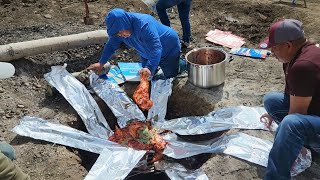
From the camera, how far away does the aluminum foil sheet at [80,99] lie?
4730 mm

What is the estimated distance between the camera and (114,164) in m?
3.92

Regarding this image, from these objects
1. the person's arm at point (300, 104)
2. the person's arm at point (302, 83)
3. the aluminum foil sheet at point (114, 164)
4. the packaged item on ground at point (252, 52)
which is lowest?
the aluminum foil sheet at point (114, 164)

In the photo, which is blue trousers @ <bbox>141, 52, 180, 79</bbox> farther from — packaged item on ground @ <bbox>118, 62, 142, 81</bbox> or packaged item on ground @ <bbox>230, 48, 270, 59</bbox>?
packaged item on ground @ <bbox>230, 48, 270, 59</bbox>

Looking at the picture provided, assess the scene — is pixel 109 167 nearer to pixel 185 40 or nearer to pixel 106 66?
pixel 106 66

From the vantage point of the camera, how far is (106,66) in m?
5.44

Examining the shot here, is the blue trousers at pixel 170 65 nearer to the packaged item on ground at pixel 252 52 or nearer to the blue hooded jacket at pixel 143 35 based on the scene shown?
the blue hooded jacket at pixel 143 35

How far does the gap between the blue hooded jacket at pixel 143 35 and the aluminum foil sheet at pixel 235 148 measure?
3.32 ft

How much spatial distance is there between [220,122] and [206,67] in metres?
0.80

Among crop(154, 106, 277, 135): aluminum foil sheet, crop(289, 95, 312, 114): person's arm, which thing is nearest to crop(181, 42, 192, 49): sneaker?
crop(154, 106, 277, 135): aluminum foil sheet

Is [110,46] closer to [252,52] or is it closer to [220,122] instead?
[220,122]

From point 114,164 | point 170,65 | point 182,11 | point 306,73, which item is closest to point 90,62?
point 170,65

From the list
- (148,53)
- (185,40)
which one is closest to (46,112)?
(148,53)

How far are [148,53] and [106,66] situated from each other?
0.91 metres

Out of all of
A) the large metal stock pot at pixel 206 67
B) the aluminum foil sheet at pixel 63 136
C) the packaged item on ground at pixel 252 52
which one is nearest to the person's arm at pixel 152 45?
the large metal stock pot at pixel 206 67
